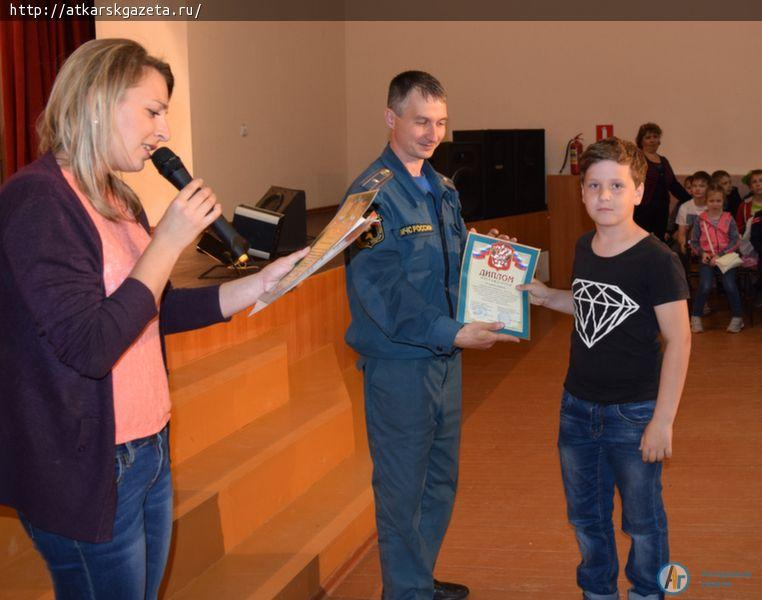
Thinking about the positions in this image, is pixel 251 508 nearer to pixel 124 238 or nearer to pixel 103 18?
pixel 124 238

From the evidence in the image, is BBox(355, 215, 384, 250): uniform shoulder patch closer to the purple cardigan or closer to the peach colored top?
the peach colored top

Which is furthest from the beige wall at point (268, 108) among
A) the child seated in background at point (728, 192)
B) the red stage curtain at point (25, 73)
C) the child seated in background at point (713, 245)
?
the child seated in background at point (728, 192)

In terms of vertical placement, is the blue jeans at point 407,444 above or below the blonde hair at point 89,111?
below

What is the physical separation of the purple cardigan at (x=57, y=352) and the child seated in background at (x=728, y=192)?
688 cm

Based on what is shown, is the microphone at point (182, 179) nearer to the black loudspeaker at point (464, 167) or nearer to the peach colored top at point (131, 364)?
the peach colored top at point (131, 364)

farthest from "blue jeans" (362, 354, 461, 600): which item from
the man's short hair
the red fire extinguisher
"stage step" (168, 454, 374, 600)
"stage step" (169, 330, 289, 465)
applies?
the red fire extinguisher

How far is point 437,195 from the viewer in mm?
2578

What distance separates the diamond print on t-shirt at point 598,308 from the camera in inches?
87.7

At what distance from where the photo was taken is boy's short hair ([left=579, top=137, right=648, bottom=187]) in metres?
2.25

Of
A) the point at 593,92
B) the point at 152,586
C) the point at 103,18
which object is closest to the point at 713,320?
the point at 593,92

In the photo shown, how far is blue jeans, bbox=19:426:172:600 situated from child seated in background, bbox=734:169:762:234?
6.58 metres

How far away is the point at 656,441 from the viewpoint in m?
2.18

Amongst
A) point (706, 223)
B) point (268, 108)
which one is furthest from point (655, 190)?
point (268, 108)

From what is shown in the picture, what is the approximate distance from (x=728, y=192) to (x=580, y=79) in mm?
2330
